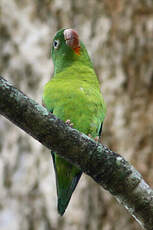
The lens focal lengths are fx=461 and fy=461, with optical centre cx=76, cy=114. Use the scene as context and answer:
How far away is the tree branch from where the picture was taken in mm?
1431

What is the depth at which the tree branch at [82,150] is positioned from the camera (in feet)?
4.69

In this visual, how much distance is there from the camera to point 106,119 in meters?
3.39

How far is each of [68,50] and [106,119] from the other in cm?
97

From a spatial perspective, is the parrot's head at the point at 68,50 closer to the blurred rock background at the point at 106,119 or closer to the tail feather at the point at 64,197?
the tail feather at the point at 64,197

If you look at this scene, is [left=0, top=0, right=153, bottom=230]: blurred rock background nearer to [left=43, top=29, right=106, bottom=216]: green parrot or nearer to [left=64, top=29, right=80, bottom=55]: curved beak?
[left=64, top=29, right=80, bottom=55]: curved beak

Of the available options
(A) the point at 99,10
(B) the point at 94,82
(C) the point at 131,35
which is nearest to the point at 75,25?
(A) the point at 99,10

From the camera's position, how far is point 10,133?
3.61m

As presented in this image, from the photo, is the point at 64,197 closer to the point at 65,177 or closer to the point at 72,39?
the point at 65,177

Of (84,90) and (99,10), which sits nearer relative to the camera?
(84,90)

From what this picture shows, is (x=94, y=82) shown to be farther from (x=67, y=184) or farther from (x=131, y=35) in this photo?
(x=131, y=35)

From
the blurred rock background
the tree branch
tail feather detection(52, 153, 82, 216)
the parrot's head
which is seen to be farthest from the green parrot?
the blurred rock background

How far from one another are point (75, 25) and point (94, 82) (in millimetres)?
1364

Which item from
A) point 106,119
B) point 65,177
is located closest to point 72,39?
point 65,177

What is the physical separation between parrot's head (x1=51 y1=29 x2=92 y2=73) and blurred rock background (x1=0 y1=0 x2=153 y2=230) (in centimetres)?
90
